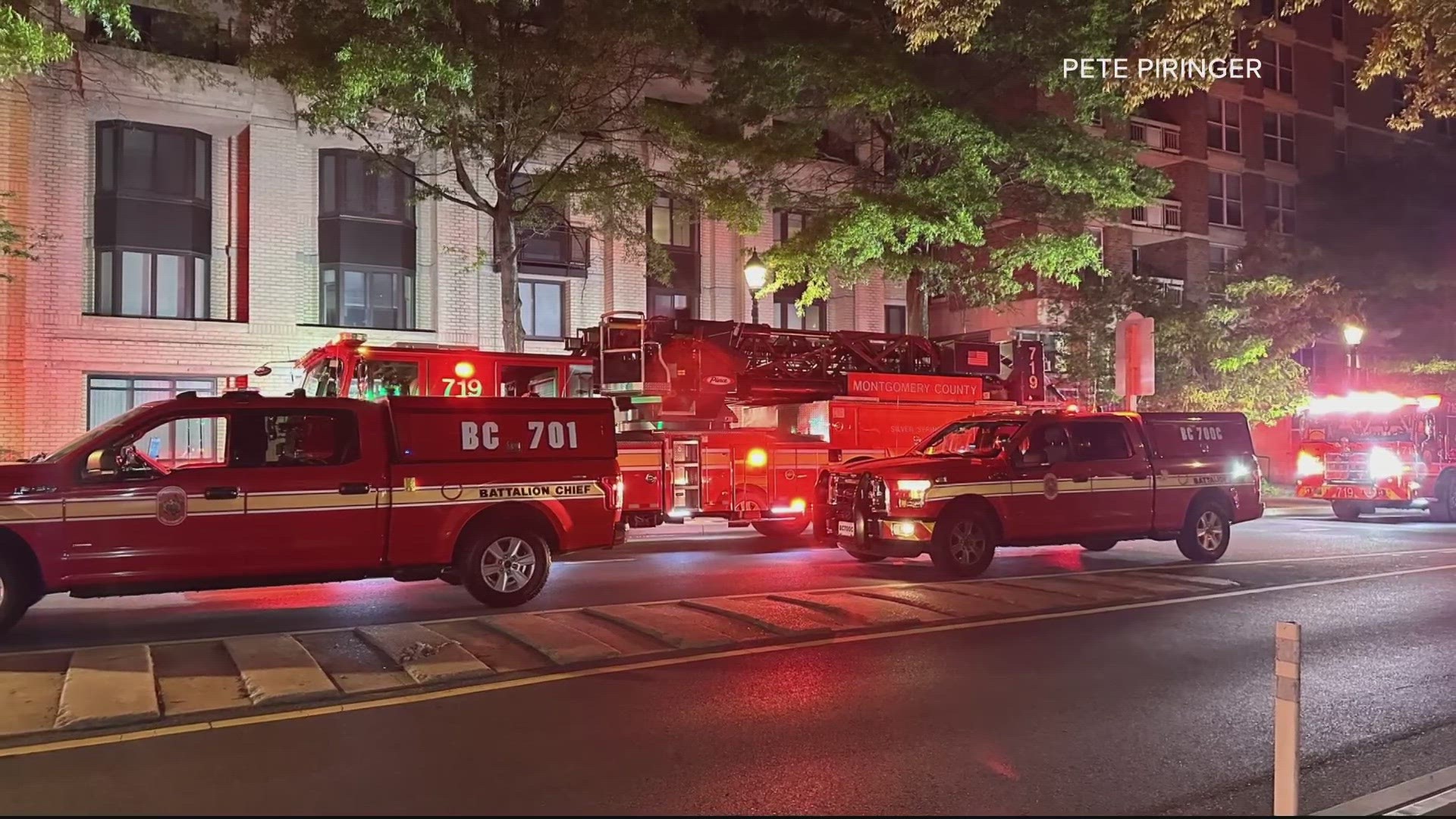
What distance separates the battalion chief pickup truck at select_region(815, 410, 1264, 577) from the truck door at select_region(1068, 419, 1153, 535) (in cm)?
1

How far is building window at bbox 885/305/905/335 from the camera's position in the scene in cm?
3148

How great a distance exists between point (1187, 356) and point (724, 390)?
1756 cm

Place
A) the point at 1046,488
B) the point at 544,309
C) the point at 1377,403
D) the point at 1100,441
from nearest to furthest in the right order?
the point at 1046,488
the point at 1100,441
the point at 1377,403
the point at 544,309

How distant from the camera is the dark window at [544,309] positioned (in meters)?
25.2

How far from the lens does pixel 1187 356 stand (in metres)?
27.4

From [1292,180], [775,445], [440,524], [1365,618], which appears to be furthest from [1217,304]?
[440,524]

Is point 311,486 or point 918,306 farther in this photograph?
point 918,306

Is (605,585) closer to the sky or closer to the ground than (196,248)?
closer to the ground

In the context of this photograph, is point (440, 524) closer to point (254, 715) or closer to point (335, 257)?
point (254, 715)

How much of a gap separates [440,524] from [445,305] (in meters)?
15.2

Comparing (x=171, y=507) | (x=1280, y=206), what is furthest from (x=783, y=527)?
(x=1280, y=206)

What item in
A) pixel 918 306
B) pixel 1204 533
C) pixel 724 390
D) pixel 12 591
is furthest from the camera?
pixel 918 306

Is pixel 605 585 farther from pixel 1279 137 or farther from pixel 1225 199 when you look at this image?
pixel 1279 137

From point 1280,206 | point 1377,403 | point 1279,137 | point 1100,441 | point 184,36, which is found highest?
point 1279,137
